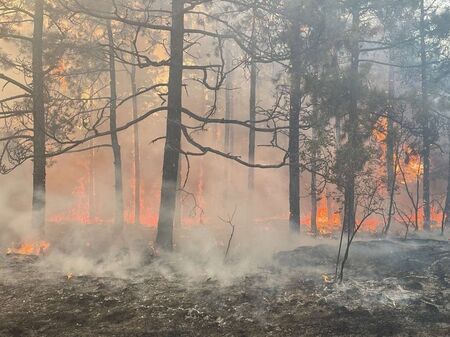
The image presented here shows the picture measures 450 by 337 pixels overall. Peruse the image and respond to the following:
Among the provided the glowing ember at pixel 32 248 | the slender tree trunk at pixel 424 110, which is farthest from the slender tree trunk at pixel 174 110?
the slender tree trunk at pixel 424 110

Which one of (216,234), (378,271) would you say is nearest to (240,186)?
(216,234)

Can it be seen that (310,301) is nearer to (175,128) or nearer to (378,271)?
(378,271)

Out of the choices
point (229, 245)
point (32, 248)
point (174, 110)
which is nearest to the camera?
point (174, 110)

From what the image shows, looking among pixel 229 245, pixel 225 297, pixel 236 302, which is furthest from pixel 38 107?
pixel 236 302

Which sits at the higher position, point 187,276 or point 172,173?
point 172,173

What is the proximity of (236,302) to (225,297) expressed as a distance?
0.25 meters

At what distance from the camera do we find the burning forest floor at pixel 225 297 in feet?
20.9

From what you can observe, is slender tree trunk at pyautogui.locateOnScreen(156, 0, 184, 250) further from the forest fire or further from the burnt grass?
the burnt grass

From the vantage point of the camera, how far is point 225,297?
739 cm

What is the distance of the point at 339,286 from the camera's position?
7.89m

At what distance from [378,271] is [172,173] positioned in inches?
211

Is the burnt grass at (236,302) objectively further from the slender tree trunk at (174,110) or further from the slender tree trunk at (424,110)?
the slender tree trunk at (424,110)

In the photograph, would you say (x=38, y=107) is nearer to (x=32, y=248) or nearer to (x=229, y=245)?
(x=32, y=248)

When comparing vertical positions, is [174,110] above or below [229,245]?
above
